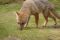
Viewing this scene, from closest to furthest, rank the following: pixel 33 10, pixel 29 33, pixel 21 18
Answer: pixel 29 33
pixel 21 18
pixel 33 10

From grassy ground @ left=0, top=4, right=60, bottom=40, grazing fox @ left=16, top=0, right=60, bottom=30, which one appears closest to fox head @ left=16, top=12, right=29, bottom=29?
grazing fox @ left=16, top=0, right=60, bottom=30

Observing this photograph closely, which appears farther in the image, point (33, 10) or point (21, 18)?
point (33, 10)

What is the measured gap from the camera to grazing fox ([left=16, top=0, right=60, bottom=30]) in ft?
26.9

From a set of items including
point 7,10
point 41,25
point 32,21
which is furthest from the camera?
point 7,10

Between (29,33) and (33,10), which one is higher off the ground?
(33,10)

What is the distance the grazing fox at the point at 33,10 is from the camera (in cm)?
820

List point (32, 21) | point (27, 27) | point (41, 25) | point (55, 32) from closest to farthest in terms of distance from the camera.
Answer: point (55, 32), point (27, 27), point (41, 25), point (32, 21)

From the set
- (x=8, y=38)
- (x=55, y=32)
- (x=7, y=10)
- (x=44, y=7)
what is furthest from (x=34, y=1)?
(x=7, y=10)

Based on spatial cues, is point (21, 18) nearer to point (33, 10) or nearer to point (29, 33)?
point (29, 33)

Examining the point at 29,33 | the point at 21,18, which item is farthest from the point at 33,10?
the point at 29,33

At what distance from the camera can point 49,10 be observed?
9.34 m

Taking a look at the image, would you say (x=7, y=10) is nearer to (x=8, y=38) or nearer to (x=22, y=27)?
(x=22, y=27)

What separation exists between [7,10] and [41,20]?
2797 millimetres

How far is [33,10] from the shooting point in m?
8.89
